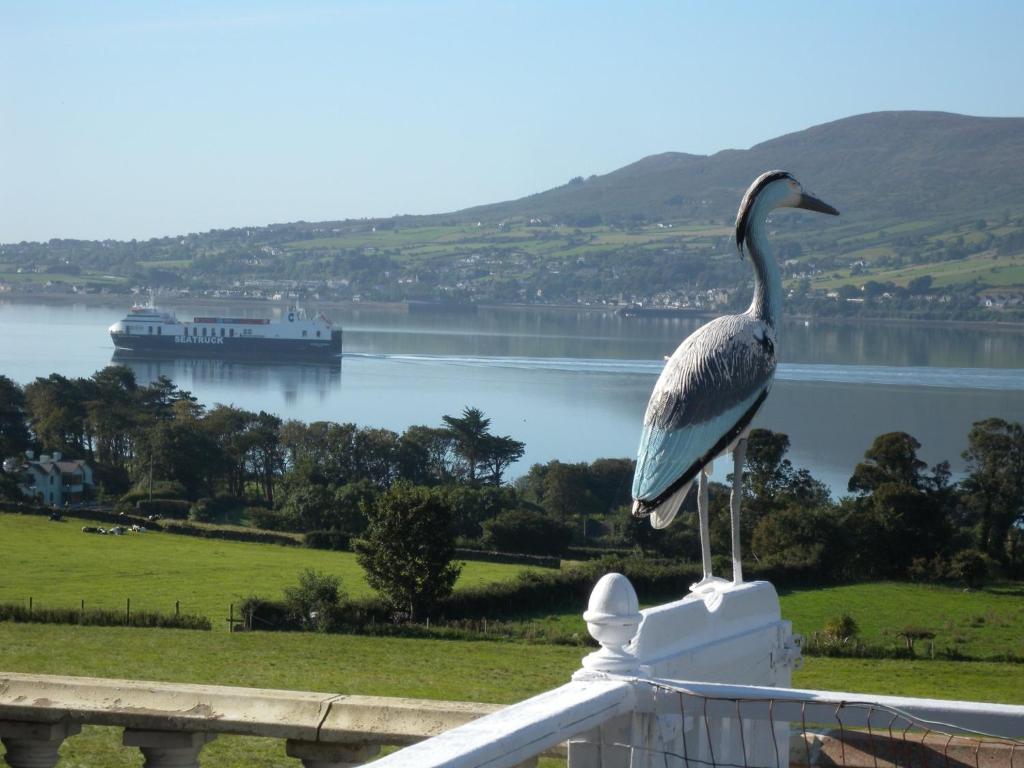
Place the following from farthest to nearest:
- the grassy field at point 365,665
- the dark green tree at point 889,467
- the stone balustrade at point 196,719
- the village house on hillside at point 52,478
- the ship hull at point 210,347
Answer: the ship hull at point 210,347
the village house on hillside at point 52,478
the dark green tree at point 889,467
the grassy field at point 365,665
the stone balustrade at point 196,719

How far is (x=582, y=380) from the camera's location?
7994 cm

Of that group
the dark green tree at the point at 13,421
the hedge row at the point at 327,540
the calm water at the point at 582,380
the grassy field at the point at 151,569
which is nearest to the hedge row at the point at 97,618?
the grassy field at the point at 151,569

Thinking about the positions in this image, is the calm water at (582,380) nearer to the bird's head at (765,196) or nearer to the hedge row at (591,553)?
the hedge row at (591,553)

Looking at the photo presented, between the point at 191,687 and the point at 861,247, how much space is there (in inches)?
7916

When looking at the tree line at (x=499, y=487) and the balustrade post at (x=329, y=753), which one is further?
the tree line at (x=499, y=487)

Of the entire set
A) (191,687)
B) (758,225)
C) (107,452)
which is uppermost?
(758,225)

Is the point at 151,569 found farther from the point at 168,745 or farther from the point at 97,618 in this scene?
the point at 168,745

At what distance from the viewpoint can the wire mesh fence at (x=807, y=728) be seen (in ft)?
10.8

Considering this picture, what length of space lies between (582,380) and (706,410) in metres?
74.1

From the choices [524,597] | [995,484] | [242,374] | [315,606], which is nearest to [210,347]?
[242,374]

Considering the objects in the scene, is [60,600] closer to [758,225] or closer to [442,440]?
[758,225]

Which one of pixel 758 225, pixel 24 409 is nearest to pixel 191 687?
pixel 758 225

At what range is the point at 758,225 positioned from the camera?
6508 millimetres

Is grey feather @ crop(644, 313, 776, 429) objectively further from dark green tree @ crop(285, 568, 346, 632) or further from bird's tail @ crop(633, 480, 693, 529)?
dark green tree @ crop(285, 568, 346, 632)
